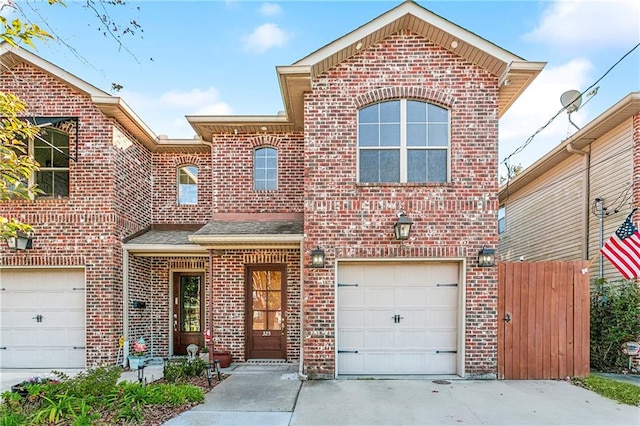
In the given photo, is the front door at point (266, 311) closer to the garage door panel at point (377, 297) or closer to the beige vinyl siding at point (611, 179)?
the garage door panel at point (377, 297)

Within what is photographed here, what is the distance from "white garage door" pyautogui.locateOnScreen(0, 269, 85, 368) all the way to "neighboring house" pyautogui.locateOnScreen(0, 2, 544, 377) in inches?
1.2

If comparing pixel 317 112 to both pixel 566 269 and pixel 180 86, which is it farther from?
pixel 566 269

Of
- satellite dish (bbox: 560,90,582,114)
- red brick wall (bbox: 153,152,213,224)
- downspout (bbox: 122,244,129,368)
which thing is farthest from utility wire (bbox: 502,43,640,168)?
downspout (bbox: 122,244,129,368)

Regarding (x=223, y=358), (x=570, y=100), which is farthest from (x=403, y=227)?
(x=570, y=100)

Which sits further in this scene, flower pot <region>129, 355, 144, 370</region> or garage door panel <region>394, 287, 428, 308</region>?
flower pot <region>129, 355, 144, 370</region>

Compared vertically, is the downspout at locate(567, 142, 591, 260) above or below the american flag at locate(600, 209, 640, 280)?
above

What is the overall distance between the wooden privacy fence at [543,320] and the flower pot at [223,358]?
530 centimetres

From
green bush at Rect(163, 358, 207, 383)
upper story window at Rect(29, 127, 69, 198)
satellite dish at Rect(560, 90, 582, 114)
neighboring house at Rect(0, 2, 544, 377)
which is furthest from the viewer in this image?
satellite dish at Rect(560, 90, 582, 114)

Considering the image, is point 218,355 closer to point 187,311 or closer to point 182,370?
point 182,370

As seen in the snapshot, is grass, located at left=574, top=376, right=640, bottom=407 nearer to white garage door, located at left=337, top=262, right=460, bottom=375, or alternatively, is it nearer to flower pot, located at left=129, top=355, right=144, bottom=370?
white garage door, located at left=337, top=262, right=460, bottom=375

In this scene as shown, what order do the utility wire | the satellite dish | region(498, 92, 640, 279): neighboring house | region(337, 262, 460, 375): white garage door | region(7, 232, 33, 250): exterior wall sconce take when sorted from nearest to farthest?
1. the utility wire
2. region(337, 262, 460, 375): white garage door
3. region(7, 232, 33, 250): exterior wall sconce
4. region(498, 92, 640, 279): neighboring house
5. the satellite dish

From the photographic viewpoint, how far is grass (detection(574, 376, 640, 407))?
565 cm

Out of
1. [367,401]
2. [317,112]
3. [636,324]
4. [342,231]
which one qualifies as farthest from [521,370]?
[317,112]

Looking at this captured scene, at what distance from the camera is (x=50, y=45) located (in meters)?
4.39
